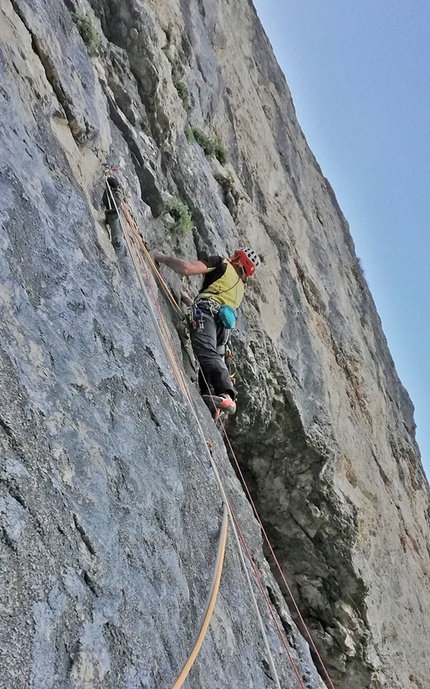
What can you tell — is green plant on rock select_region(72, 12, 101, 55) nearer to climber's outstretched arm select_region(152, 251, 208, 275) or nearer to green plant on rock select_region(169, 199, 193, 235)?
green plant on rock select_region(169, 199, 193, 235)

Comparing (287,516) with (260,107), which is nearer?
(287,516)

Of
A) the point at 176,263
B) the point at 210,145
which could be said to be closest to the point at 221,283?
the point at 176,263

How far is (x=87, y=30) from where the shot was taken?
588 cm

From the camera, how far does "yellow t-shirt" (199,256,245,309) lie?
6668 mm

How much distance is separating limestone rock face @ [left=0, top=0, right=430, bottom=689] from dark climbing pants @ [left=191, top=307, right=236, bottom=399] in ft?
1.33

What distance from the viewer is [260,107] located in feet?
37.3

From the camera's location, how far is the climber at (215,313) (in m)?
6.07

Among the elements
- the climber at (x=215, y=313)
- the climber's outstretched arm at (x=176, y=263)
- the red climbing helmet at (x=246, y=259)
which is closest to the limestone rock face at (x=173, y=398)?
the climber's outstretched arm at (x=176, y=263)

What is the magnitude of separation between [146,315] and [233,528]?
1.69 m

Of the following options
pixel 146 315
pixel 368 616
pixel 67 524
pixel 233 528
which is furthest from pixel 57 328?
pixel 368 616

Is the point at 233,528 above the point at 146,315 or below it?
below

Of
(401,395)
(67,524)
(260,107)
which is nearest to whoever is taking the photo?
(67,524)

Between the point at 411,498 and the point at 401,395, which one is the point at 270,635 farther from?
the point at 401,395

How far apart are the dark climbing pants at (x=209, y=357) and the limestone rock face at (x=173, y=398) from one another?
0.41 meters
